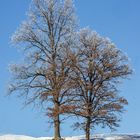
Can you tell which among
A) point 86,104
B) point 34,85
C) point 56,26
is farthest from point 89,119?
point 56,26

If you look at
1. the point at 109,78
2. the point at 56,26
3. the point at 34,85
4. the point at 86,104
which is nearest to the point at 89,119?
the point at 86,104

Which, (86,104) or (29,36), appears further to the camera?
(29,36)

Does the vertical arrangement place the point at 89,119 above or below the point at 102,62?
below

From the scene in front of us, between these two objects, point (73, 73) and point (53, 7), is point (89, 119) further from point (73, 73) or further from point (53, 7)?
point (53, 7)

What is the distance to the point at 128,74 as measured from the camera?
37.1m

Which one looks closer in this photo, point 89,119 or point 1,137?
point 89,119

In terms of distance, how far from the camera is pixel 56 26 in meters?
41.9

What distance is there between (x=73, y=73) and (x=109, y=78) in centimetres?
282

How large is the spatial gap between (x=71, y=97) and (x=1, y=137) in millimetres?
9108

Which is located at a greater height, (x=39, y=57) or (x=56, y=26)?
(x=56, y=26)

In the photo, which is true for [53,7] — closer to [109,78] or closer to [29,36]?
[29,36]

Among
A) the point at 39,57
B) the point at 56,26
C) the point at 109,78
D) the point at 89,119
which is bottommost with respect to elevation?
the point at 89,119

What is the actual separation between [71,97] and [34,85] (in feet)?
14.2

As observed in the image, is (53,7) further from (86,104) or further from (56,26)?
(86,104)
